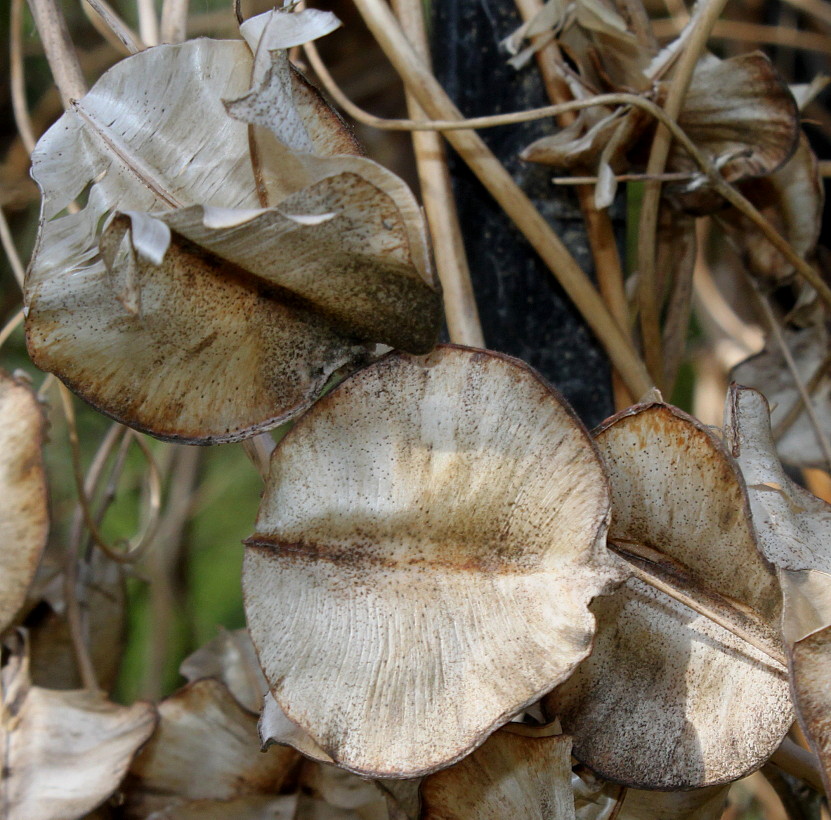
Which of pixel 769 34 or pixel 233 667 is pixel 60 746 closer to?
pixel 233 667

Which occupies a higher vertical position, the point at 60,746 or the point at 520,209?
the point at 520,209

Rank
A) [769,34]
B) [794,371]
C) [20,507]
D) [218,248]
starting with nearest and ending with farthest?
[218,248], [20,507], [794,371], [769,34]

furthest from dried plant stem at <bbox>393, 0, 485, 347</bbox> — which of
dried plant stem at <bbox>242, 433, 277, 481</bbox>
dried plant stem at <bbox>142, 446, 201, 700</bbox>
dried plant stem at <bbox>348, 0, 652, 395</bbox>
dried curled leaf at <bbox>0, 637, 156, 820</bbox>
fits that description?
dried plant stem at <bbox>142, 446, 201, 700</bbox>

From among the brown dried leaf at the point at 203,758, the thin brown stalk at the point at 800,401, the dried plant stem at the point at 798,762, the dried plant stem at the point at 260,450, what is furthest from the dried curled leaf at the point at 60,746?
the thin brown stalk at the point at 800,401

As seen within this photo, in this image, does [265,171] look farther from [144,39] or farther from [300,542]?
[144,39]

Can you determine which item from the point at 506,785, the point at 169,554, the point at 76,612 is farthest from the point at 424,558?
the point at 169,554

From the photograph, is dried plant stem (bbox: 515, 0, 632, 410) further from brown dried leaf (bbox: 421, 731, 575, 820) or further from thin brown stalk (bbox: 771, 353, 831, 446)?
brown dried leaf (bbox: 421, 731, 575, 820)

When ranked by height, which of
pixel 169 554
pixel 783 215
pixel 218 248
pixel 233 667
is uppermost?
pixel 218 248
